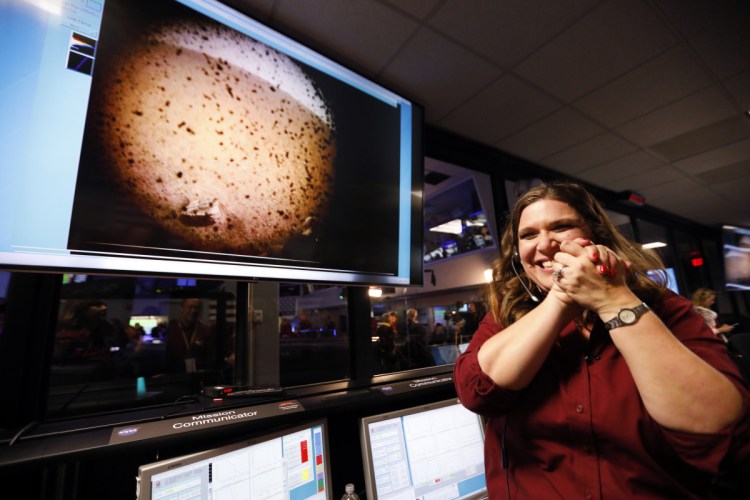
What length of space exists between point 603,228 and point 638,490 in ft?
2.15

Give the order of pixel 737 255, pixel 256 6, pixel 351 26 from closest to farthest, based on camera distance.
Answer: pixel 256 6 → pixel 351 26 → pixel 737 255

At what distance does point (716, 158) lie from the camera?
11.1 ft

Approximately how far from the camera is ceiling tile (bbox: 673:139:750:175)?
3.20m

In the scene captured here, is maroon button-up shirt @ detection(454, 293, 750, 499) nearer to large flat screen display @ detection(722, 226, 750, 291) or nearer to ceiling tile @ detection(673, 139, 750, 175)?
ceiling tile @ detection(673, 139, 750, 175)

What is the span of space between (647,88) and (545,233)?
2.11 metres

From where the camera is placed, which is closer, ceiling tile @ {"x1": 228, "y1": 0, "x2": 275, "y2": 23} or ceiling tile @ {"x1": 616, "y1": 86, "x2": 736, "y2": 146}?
ceiling tile @ {"x1": 228, "y1": 0, "x2": 275, "y2": 23}

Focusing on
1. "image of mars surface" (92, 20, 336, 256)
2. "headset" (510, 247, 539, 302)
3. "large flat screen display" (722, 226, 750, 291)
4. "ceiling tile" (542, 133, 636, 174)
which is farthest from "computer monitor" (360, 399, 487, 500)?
"large flat screen display" (722, 226, 750, 291)

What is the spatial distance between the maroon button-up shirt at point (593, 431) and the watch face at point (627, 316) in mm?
188

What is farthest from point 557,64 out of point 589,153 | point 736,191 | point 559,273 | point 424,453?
point 736,191

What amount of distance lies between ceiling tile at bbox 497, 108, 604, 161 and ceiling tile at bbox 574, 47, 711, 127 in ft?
0.32

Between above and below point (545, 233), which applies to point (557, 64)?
above

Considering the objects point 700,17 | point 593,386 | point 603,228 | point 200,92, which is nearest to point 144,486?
point 593,386

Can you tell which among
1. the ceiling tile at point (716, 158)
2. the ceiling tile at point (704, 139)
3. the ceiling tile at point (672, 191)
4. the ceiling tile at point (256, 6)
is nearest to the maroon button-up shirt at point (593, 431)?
the ceiling tile at point (256, 6)

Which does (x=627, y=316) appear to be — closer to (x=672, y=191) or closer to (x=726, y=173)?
(x=726, y=173)
